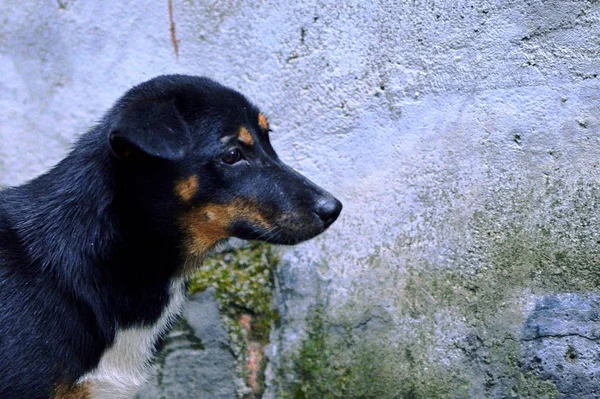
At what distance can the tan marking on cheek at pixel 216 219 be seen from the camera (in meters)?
3.47

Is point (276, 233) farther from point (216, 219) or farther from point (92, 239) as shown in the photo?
point (92, 239)

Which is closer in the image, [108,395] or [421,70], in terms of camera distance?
[108,395]

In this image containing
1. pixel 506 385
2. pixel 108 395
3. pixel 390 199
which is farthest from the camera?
pixel 390 199

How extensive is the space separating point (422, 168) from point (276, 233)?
1031 millimetres

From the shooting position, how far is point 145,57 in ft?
15.9

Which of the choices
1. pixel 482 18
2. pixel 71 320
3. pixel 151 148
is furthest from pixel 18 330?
pixel 482 18

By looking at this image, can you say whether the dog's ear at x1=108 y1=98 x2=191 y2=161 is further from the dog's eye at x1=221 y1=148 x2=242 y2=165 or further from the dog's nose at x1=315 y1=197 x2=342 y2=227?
the dog's nose at x1=315 y1=197 x2=342 y2=227

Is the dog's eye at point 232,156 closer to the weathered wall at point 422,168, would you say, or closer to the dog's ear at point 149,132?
the dog's ear at point 149,132

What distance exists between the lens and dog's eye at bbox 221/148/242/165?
352 cm

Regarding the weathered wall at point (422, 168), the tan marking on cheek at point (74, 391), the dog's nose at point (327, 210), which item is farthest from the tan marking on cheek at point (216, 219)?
the weathered wall at point (422, 168)

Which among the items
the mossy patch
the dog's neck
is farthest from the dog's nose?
the mossy patch

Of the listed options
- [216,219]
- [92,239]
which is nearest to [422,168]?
[216,219]

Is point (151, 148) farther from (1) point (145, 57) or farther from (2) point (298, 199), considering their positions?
(1) point (145, 57)

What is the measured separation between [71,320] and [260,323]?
1512mm
